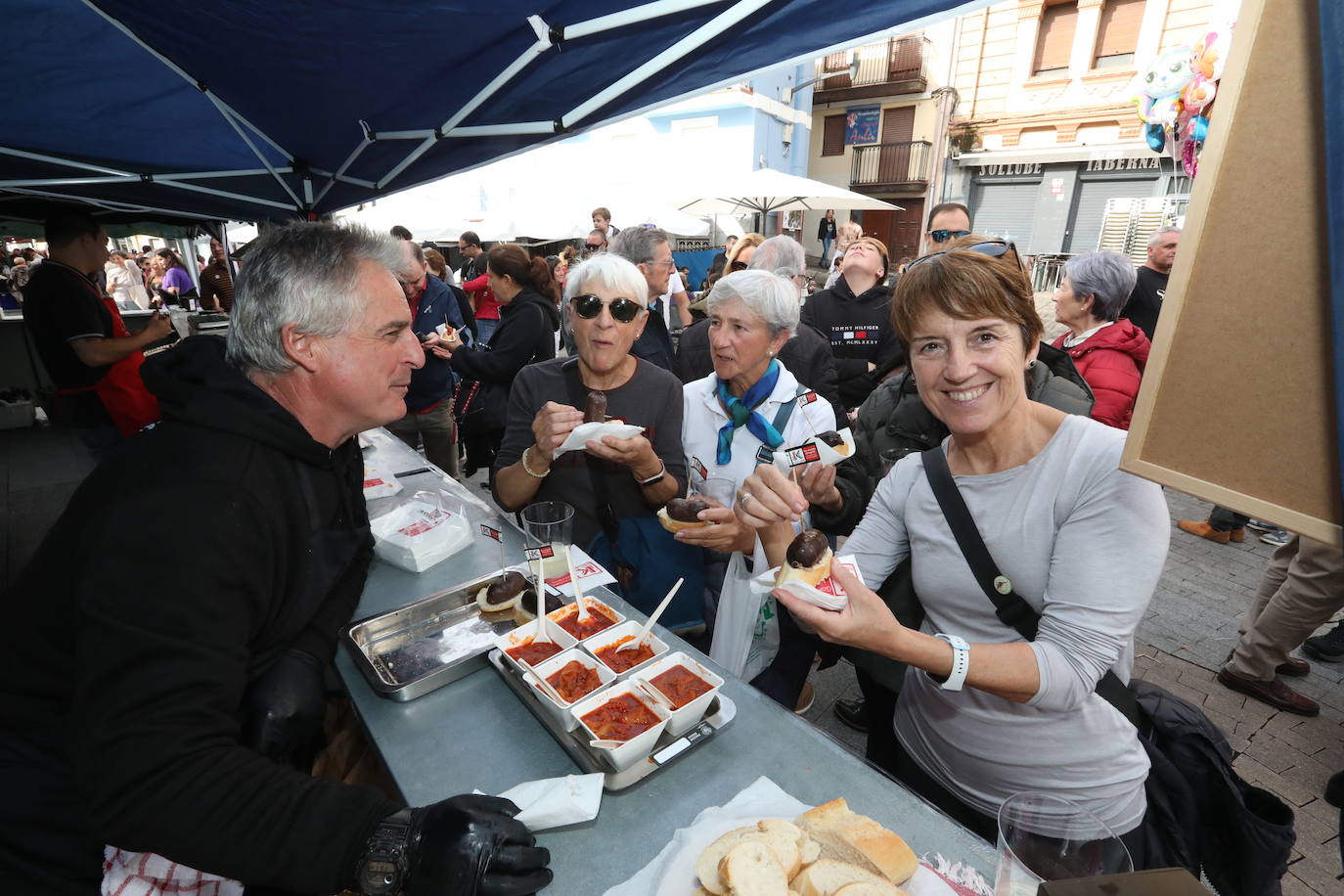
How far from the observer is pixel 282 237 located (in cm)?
191

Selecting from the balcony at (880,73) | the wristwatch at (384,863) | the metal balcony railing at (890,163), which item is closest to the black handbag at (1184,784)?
the wristwatch at (384,863)

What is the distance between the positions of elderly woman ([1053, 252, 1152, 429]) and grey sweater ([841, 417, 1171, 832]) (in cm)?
245

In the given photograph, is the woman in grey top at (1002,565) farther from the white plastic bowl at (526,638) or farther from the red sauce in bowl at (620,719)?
the white plastic bowl at (526,638)

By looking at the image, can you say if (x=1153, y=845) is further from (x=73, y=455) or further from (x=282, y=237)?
(x=73, y=455)

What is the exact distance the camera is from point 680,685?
1735 millimetres

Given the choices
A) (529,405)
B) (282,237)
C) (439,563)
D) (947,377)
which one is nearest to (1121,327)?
(947,377)

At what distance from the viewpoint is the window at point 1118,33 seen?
1777cm

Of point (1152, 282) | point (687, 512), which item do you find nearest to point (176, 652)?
point (687, 512)

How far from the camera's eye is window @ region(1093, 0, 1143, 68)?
17766 millimetres

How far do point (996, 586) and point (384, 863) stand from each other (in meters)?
1.66

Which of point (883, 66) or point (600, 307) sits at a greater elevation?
point (883, 66)

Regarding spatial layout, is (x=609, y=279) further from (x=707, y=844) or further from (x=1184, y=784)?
(x=1184, y=784)

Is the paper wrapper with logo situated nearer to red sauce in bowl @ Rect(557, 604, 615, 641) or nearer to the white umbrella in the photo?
red sauce in bowl @ Rect(557, 604, 615, 641)

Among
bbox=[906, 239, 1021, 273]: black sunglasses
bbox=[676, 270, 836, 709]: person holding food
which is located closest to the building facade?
bbox=[676, 270, 836, 709]: person holding food
